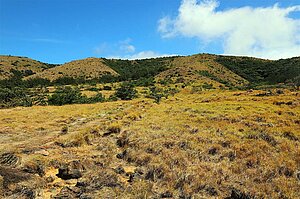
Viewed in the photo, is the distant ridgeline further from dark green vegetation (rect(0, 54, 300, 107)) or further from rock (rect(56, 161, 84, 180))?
rock (rect(56, 161, 84, 180))

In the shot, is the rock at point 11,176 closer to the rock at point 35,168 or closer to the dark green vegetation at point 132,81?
the rock at point 35,168

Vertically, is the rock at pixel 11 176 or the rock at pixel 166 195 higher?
the rock at pixel 11 176

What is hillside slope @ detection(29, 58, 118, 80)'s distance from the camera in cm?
11866

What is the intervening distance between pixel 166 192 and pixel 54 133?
13.1 metres

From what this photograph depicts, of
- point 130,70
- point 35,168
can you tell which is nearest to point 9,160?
point 35,168

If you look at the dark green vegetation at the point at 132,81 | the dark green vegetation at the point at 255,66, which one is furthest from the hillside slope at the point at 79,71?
the dark green vegetation at the point at 255,66

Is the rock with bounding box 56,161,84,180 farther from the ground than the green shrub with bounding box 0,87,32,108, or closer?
closer

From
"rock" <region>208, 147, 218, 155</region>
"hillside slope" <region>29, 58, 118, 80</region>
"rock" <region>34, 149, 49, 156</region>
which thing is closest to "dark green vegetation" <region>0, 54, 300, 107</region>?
"hillside slope" <region>29, 58, 118, 80</region>

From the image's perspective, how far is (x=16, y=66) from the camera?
145 m

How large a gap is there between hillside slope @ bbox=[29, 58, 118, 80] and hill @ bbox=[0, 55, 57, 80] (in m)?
17.8

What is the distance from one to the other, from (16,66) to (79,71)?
1739 inches

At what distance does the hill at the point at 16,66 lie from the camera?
424ft

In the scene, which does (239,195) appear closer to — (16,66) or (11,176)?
(11,176)

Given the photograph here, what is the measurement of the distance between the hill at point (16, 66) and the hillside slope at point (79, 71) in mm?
17845
